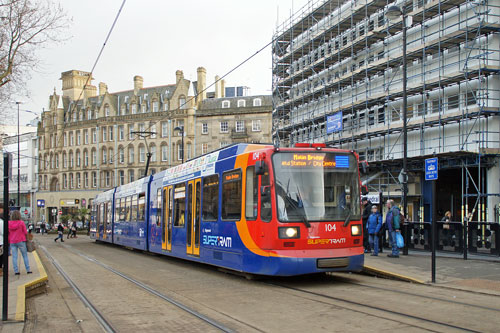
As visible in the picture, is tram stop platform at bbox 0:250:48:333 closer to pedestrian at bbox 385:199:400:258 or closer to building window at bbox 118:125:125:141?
pedestrian at bbox 385:199:400:258

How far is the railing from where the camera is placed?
50.5 feet

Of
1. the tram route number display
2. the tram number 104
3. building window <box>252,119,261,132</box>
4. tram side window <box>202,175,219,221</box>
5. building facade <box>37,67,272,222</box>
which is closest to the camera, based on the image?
the tram number 104

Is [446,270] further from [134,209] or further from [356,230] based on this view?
[134,209]

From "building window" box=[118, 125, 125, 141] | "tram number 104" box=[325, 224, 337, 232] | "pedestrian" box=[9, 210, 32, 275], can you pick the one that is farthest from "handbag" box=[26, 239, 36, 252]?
"building window" box=[118, 125, 125, 141]

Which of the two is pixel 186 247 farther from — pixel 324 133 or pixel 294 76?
pixel 294 76

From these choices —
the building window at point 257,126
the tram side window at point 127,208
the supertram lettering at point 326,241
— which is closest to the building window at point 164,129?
the building window at point 257,126

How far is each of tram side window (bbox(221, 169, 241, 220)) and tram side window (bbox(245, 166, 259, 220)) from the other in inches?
15.3

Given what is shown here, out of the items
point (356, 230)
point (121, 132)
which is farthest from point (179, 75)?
point (356, 230)

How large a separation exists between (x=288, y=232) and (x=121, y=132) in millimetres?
69866

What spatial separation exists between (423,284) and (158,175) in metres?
11.1

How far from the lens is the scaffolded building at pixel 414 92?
80.3 feet

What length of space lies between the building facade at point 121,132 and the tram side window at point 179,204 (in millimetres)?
48789

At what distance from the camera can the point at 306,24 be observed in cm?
4109

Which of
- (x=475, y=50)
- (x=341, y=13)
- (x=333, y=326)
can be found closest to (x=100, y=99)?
(x=341, y=13)
